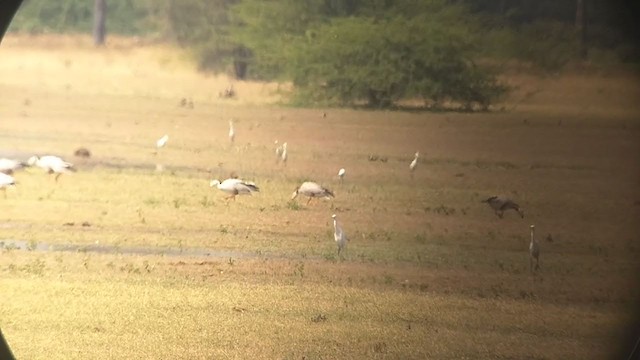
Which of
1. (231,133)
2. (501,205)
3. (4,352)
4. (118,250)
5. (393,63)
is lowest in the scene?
(4,352)

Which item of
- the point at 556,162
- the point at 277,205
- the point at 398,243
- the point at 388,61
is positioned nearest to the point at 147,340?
the point at 277,205

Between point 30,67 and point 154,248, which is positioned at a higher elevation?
point 30,67

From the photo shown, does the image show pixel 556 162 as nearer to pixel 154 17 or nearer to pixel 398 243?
pixel 398 243

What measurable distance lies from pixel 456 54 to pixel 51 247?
1.23 m

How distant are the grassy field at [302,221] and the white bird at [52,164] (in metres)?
0.02

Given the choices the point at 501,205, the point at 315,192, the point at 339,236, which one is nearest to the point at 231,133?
the point at 315,192

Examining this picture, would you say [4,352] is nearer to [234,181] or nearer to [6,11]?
[234,181]

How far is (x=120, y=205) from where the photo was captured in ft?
9.29

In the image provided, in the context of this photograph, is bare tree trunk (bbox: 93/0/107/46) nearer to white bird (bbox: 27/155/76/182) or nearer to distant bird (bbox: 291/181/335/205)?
white bird (bbox: 27/155/76/182)

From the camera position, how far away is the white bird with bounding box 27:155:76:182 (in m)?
2.84

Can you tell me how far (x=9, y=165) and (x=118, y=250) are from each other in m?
0.39

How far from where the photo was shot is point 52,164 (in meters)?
2.85

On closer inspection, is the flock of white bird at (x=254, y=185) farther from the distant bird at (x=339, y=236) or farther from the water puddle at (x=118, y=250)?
the water puddle at (x=118, y=250)

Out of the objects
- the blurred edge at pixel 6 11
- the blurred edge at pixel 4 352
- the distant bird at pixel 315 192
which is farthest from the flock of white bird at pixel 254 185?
the blurred edge at pixel 4 352
